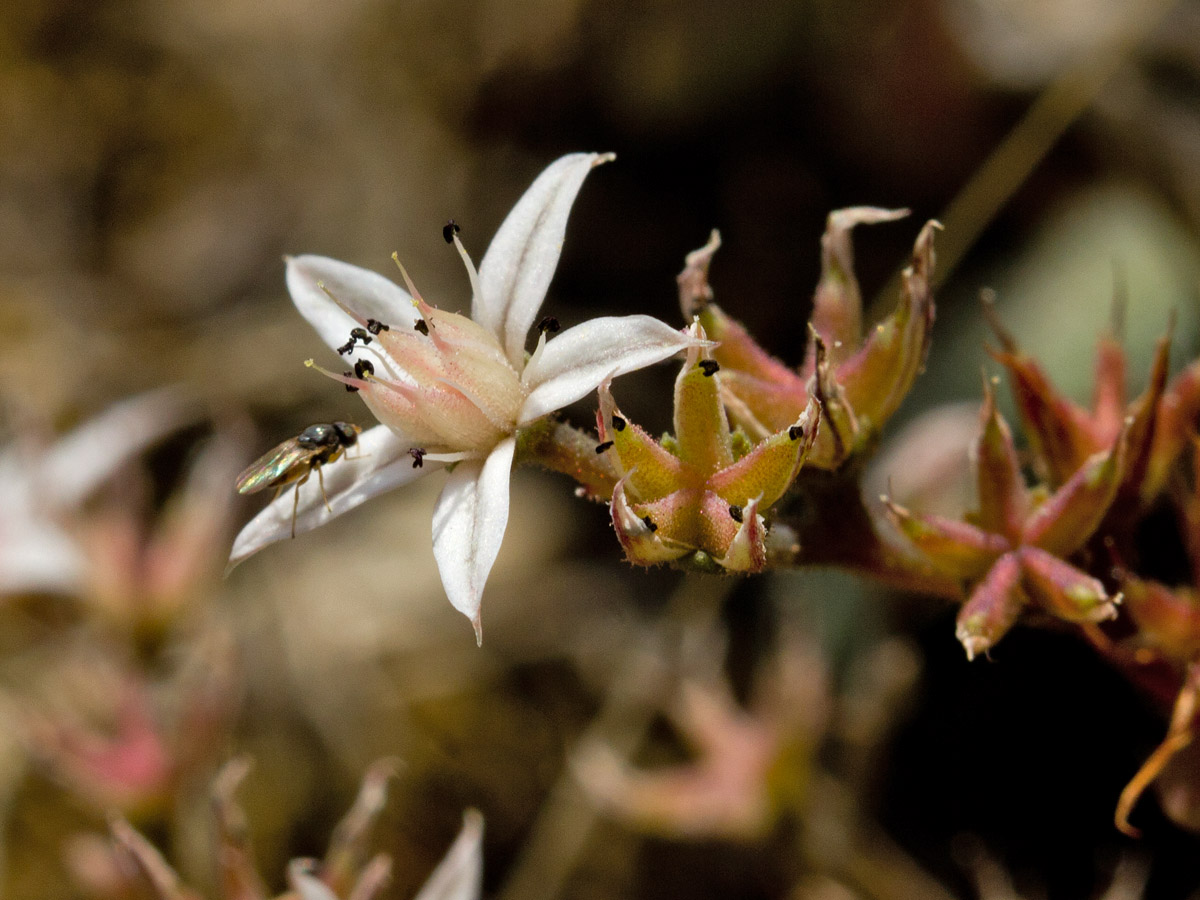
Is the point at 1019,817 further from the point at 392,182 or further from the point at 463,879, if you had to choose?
the point at 392,182

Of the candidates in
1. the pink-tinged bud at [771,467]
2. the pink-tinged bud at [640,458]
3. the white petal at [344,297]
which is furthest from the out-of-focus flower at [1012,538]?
the white petal at [344,297]

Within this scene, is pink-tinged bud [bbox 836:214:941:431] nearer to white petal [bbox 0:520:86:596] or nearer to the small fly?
the small fly

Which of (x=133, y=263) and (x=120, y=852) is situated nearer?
(x=120, y=852)

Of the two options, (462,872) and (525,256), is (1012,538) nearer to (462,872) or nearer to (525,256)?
(525,256)

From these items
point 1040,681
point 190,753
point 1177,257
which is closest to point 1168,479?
point 1040,681

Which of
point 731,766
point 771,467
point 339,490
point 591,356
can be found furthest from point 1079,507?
point 731,766

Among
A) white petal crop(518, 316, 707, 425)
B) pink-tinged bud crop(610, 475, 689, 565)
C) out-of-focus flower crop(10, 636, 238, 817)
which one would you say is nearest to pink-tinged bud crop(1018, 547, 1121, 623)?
pink-tinged bud crop(610, 475, 689, 565)
